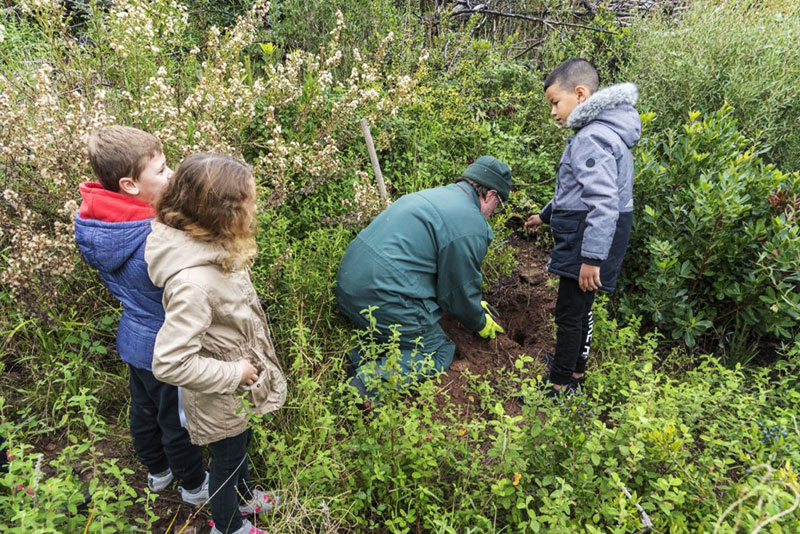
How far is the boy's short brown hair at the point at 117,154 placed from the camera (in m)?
1.98

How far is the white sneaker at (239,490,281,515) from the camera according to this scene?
7.49 ft

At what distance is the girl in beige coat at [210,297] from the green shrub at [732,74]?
12.5 ft

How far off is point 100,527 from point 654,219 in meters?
3.70

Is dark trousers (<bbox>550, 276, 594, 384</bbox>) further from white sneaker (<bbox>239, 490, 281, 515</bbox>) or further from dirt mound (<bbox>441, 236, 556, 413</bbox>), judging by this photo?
white sneaker (<bbox>239, 490, 281, 515</bbox>)

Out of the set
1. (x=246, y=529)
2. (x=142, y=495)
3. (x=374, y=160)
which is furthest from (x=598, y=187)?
(x=142, y=495)

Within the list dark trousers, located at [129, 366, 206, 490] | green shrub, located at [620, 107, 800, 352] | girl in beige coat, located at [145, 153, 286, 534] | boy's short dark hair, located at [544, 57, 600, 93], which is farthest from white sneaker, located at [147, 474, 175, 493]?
green shrub, located at [620, 107, 800, 352]

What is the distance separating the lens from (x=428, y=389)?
7.52 feet

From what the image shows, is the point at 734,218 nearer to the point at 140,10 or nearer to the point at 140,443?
the point at 140,443

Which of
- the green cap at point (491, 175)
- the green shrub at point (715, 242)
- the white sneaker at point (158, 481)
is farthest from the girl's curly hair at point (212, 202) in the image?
the green shrub at point (715, 242)

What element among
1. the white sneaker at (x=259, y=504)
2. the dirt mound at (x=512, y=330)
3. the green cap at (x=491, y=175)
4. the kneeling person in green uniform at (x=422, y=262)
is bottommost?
the dirt mound at (x=512, y=330)

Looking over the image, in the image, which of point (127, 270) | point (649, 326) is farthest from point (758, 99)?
point (127, 270)

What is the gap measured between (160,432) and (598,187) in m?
2.57

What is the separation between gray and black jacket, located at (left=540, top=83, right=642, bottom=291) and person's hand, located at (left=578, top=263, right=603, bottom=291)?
0.04 meters

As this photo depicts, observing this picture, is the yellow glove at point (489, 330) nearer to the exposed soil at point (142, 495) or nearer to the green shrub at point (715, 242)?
the green shrub at point (715, 242)
